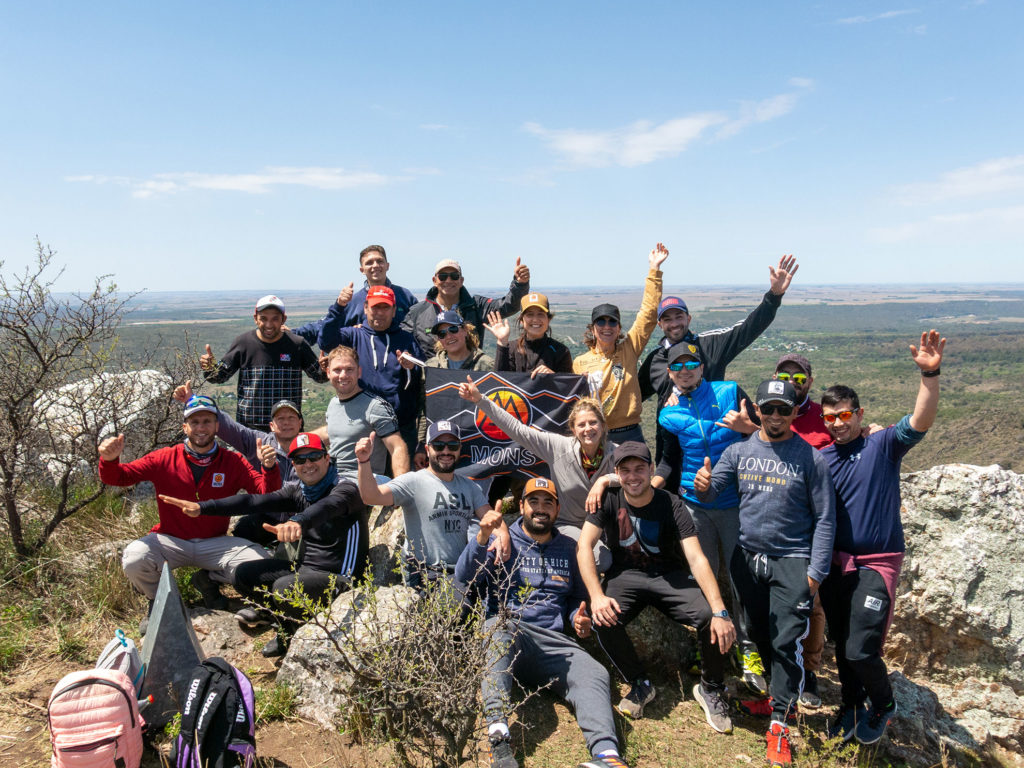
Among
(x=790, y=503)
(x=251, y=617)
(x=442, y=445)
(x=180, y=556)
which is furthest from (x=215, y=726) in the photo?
(x=790, y=503)

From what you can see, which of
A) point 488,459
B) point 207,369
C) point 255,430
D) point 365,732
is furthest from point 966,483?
point 207,369

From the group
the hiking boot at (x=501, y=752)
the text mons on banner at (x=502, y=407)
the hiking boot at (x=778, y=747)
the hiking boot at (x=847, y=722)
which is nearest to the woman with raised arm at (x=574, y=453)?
the text mons on banner at (x=502, y=407)

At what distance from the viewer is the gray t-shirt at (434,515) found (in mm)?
5914

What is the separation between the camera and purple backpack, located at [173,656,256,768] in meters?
4.30

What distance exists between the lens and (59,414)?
7.94m

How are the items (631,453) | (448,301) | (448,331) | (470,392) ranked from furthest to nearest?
Result: 1. (448,301)
2. (448,331)
3. (470,392)
4. (631,453)

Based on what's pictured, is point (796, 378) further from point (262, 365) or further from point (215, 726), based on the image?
Answer: point (262, 365)

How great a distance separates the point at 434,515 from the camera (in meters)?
5.95

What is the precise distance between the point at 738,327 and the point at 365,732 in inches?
217

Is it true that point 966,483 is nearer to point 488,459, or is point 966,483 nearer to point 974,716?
point 974,716

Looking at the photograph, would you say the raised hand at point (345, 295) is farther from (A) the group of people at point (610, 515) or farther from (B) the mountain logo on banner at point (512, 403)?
(B) the mountain logo on banner at point (512, 403)

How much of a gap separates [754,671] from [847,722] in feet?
2.71

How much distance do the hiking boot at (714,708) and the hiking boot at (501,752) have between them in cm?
187

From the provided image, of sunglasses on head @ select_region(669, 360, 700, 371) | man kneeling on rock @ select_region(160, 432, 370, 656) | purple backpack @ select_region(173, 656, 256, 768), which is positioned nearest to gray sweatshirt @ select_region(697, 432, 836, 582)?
sunglasses on head @ select_region(669, 360, 700, 371)
